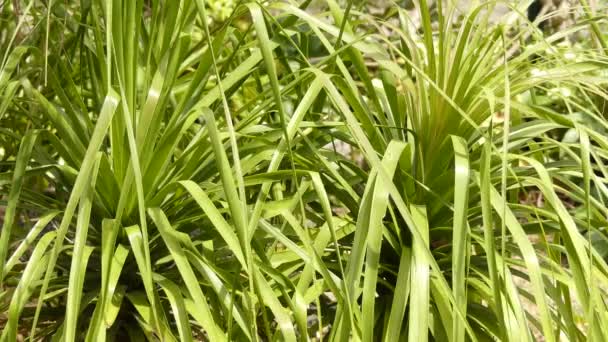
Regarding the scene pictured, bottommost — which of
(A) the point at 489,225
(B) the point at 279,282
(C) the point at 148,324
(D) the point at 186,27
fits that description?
(C) the point at 148,324

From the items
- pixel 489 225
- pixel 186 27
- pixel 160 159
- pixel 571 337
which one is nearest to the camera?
pixel 489 225

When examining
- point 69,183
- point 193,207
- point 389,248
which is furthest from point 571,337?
point 69,183

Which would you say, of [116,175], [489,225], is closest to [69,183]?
[116,175]

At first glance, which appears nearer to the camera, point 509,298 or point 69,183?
point 509,298

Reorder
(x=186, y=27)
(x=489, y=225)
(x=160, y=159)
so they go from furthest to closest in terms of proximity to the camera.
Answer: (x=186, y=27) → (x=160, y=159) → (x=489, y=225)

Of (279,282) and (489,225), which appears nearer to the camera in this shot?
(489,225)

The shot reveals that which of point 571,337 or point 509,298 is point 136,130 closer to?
point 509,298

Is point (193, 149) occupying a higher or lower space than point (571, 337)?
higher

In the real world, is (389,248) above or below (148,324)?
above

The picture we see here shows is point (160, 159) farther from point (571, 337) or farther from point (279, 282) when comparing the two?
point (571, 337)
